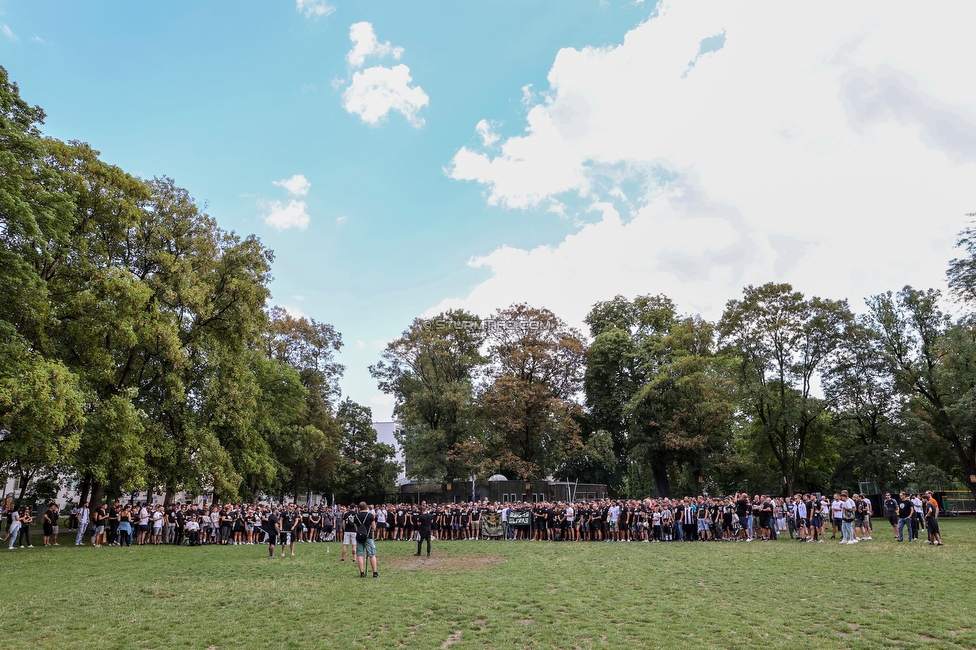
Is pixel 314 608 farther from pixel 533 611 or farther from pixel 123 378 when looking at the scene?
pixel 123 378

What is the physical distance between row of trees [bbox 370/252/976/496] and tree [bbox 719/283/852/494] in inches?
3.3

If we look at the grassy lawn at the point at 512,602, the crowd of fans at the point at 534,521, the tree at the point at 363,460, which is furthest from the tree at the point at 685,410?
the grassy lawn at the point at 512,602

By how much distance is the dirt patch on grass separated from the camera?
1556cm

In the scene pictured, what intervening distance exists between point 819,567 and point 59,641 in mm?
13989

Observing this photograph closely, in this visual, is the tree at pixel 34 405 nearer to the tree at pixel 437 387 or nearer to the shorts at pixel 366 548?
the shorts at pixel 366 548

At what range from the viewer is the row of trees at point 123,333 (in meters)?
19.1

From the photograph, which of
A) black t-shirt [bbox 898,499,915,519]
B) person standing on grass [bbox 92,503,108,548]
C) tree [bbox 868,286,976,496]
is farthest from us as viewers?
tree [bbox 868,286,976,496]

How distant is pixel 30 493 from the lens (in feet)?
124

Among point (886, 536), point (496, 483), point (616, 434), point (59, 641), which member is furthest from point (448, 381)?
point (59, 641)

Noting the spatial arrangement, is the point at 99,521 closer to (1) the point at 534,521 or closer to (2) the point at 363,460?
(1) the point at 534,521

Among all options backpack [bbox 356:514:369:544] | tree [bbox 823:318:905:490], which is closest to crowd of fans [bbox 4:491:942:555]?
backpack [bbox 356:514:369:544]

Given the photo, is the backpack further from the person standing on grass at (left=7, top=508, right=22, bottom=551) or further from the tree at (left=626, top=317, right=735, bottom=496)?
the tree at (left=626, top=317, right=735, bottom=496)

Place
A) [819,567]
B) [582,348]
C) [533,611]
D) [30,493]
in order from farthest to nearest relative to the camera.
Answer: [582,348], [30,493], [819,567], [533,611]

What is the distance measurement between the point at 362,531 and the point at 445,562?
4074 mm
